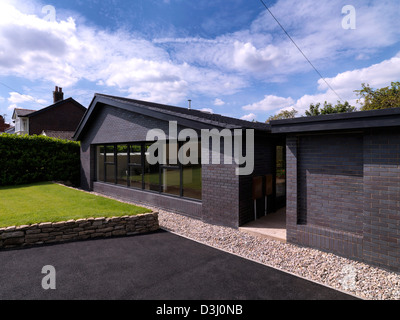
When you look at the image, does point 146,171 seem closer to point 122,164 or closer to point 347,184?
point 122,164

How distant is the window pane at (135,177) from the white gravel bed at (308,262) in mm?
4300

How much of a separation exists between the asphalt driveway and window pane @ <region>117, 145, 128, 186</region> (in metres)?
5.91

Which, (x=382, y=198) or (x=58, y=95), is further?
(x=58, y=95)

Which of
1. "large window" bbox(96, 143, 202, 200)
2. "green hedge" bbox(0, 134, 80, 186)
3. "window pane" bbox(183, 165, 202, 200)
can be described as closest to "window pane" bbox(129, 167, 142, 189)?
"large window" bbox(96, 143, 202, 200)

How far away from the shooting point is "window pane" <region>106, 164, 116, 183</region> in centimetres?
1234

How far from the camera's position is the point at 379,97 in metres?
23.0

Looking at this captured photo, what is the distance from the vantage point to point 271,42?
31.2 ft
